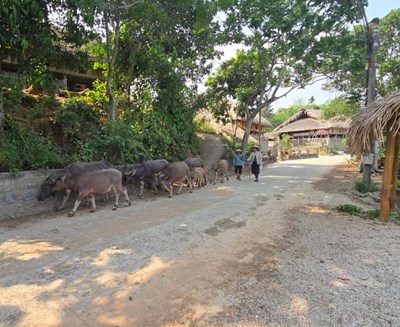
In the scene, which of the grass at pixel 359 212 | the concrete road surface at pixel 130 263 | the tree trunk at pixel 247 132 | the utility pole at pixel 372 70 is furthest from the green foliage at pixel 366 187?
the tree trunk at pixel 247 132

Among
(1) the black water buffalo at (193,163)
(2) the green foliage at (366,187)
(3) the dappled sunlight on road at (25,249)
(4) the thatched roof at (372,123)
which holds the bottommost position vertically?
(3) the dappled sunlight on road at (25,249)

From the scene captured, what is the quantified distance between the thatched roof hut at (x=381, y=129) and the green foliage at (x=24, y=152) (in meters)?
7.88

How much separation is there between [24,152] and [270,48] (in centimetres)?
1471

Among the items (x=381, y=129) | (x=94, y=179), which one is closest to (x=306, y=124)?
(x=381, y=129)

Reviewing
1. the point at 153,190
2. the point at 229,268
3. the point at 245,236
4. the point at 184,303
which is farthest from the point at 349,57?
the point at 184,303

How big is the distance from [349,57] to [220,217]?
44.6ft

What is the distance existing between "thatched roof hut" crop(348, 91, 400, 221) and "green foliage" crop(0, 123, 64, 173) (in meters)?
7.88

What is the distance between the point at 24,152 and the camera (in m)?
7.59

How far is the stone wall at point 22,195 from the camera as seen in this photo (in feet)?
22.5

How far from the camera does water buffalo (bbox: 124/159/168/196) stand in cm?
973

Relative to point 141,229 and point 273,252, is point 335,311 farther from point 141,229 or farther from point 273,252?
point 141,229

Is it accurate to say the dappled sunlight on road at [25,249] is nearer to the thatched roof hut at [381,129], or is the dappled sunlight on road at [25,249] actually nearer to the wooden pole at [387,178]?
the thatched roof hut at [381,129]

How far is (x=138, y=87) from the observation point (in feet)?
43.3

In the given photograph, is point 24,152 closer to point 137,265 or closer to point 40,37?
point 40,37
